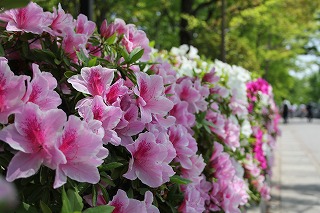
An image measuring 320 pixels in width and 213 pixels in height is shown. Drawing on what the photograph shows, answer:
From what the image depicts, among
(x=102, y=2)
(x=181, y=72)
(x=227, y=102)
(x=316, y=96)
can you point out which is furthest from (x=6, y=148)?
(x=316, y=96)

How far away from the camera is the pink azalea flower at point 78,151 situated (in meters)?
1.34

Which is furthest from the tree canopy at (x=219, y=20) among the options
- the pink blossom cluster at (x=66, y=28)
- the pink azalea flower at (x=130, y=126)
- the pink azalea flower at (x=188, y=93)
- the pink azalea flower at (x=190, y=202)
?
the pink azalea flower at (x=130, y=126)

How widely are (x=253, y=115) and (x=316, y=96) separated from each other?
7950 cm

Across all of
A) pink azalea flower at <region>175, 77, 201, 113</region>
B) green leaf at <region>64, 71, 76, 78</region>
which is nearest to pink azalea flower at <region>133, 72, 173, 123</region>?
green leaf at <region>64, 71, 76, 78</region>

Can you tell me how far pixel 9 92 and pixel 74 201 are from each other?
339 millimetres

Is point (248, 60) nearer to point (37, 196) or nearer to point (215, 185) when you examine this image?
point (215, 185)

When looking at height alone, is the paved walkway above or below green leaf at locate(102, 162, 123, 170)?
below

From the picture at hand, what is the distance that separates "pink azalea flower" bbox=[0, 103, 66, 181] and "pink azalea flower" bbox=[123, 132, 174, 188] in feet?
1.44

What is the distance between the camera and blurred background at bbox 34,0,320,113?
46.2ft

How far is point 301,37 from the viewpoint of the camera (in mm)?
28438

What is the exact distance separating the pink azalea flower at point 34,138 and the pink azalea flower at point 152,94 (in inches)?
22.7

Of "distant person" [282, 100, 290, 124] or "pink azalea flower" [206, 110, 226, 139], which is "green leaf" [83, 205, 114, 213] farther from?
"distant person" [282, 100, 290, 124]

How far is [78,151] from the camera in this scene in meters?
1.34

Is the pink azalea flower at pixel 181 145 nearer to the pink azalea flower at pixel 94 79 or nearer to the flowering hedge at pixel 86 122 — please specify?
the flowering hedge at pixel 86 122
